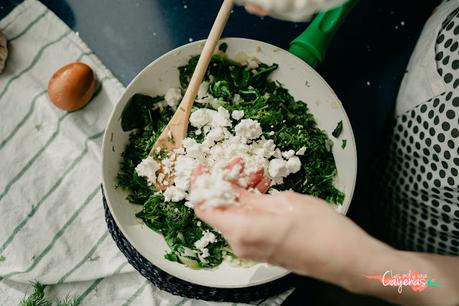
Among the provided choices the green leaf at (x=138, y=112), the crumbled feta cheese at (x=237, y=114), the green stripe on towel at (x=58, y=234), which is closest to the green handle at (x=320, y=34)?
the crumbled feta cheese at (x=237, y=114)

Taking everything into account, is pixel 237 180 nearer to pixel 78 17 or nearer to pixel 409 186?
pixel 409 186

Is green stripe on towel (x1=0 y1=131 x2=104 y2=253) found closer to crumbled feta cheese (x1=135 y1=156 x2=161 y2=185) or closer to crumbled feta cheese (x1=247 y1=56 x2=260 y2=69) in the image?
crumbled feta cheese (x1=135 y1=156 x2=161 y2=185)

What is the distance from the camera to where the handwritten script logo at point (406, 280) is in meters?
0.62

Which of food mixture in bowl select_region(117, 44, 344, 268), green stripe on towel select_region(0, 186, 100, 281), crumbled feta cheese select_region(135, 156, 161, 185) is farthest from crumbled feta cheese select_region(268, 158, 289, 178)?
green stripe on towel select_region(0, 186, 100, 281)

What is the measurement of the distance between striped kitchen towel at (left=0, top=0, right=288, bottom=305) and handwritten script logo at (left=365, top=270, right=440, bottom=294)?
1.27ft

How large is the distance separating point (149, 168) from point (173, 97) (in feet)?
0.54

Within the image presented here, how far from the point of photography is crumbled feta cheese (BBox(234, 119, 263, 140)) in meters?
0.88

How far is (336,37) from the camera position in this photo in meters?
1.13

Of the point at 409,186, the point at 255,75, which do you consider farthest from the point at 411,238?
the point at 255,75

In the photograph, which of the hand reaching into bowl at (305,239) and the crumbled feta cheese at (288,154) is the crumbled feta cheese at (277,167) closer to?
the crumbled feta cheese at (288,154)

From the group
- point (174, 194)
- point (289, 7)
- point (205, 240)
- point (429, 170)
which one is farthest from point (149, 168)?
A: point (429, 170)

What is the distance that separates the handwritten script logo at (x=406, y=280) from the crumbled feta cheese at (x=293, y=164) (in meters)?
0.30

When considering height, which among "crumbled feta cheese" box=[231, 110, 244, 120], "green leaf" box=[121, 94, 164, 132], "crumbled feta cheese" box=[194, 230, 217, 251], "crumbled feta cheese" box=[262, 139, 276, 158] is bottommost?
"crumbled feta cheese" box=[194, 230, 217, 251]

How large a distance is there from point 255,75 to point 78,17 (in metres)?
0.48
